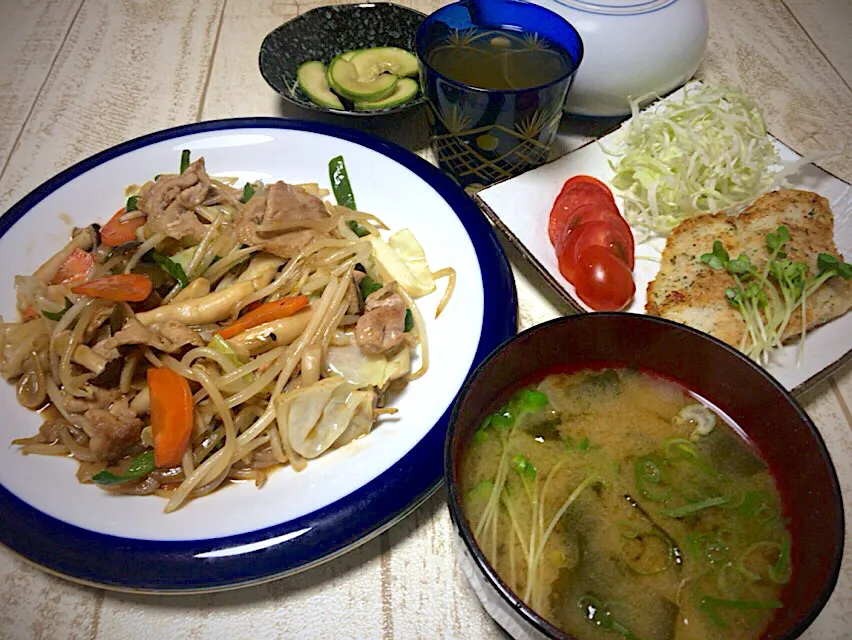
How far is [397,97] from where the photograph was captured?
3.05 meters

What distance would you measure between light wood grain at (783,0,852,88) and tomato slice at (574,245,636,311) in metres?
2.35

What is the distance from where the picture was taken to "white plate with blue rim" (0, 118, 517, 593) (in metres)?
1.66

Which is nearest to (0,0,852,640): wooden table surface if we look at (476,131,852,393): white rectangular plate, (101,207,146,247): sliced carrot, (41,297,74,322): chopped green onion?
(476,131,852,393): white rectangular plate

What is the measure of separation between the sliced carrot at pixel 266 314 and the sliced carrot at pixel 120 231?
578 mm

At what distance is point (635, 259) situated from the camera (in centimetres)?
257

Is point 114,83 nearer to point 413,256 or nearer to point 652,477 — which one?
point 413,256

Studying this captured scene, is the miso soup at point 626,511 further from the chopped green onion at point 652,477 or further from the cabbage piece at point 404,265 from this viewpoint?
the cabbage piece at point 404,265

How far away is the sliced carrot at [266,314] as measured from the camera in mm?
2201

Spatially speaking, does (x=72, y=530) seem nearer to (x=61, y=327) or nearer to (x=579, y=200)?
(x=61, y=327)

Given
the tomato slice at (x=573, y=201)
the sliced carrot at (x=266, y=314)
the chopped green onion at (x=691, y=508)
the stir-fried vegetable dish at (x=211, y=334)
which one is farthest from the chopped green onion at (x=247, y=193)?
the chopped green onion at (x=691, y=508)

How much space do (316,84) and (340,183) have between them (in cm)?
77

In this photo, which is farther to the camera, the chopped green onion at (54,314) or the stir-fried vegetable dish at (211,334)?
the chopped green onion at (54,314)

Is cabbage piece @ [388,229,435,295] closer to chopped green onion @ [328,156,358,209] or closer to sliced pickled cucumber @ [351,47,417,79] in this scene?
chopped green onion @ [328,156,358,209]

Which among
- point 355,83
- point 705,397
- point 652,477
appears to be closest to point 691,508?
point 652,477
